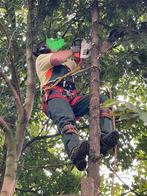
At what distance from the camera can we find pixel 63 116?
434cm

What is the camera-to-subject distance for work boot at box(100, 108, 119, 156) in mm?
3863

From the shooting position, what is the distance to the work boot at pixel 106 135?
3.86 meters

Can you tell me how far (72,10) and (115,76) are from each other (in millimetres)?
1151

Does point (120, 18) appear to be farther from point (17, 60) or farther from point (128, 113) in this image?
point (128, 113)

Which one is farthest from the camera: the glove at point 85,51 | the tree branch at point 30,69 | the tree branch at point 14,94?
the tree branch at point 30,69

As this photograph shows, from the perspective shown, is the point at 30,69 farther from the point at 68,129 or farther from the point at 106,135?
the point at 106,135

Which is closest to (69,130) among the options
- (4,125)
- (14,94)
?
(4,125)

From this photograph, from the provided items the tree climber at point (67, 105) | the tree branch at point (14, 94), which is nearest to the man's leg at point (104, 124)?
the tree climber at point (67, 105)

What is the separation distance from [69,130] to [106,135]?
0.44 meters

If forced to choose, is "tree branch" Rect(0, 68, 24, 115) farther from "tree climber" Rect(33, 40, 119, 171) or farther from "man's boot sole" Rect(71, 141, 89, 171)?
"man's boot sole" Rect(71, 141, 89, 171)

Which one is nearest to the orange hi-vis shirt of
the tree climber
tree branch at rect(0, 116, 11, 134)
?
the tree climber

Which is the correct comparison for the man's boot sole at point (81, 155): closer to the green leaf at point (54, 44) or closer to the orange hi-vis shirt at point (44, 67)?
the orange hi-vis shirt at point (44, 67)

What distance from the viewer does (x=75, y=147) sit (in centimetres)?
396

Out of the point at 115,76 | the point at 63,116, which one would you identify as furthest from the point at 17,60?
the point at 63,116
